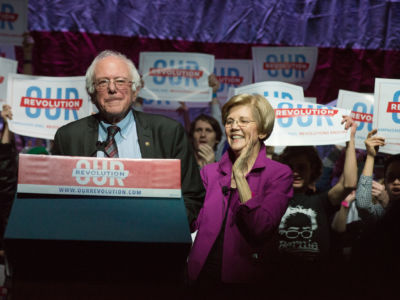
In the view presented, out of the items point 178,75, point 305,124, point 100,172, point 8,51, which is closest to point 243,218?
point 100,172

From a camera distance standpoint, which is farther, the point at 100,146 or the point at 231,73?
the point at 231,73

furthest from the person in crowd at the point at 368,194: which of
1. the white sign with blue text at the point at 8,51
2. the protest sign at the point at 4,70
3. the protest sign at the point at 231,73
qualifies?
the white sign with blue text at the point at 8,51

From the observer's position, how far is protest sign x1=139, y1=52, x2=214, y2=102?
4.52 meters

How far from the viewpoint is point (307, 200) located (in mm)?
2857

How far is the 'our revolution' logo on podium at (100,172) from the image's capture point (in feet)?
3.88

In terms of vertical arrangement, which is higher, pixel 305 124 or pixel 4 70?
pixel 4 70

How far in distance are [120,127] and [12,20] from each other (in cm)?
337

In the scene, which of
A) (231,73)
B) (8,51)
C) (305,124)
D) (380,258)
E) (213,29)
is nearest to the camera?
(380,258)

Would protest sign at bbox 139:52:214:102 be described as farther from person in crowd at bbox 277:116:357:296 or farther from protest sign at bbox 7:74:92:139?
person in crowd at bbox 277:116:357:296

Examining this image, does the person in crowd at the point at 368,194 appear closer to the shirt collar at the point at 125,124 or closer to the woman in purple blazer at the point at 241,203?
the woman in purple blazer at the point at 241,203

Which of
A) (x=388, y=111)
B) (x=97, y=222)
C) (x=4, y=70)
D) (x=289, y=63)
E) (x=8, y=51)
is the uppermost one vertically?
(x=8, y=51)

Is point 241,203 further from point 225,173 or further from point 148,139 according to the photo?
point 148,139

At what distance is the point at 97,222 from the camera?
114 cm

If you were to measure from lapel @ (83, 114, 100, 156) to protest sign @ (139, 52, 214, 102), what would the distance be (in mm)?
2378
